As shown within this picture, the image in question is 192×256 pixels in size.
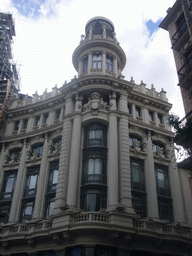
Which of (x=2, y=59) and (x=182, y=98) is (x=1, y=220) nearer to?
(x=182, y=98)

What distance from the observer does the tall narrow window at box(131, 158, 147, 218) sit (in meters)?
26.4

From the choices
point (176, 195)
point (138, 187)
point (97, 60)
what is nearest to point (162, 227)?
point (138, 187)

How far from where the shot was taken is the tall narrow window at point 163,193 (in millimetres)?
27672

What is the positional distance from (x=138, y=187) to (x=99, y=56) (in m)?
17.1

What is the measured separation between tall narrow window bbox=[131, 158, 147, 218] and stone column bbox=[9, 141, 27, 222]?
12.2 metres

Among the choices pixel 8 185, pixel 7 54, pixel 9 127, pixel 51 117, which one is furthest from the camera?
pixel 7 54

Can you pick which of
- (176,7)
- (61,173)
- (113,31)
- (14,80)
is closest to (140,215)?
(61,173)

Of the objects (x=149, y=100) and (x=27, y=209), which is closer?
(x=27, y=209)

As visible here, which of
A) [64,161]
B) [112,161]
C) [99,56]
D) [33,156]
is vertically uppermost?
[99,56]

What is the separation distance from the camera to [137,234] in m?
22.5

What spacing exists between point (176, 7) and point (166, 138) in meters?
14.7

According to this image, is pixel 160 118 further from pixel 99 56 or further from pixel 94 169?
pixel 94 169

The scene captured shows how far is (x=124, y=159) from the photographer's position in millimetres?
26688

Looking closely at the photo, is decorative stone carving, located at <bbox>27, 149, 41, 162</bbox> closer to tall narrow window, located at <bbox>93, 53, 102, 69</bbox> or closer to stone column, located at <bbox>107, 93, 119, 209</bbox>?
stone column, located at <bbox>107, 93, 119, 209</bbox>
